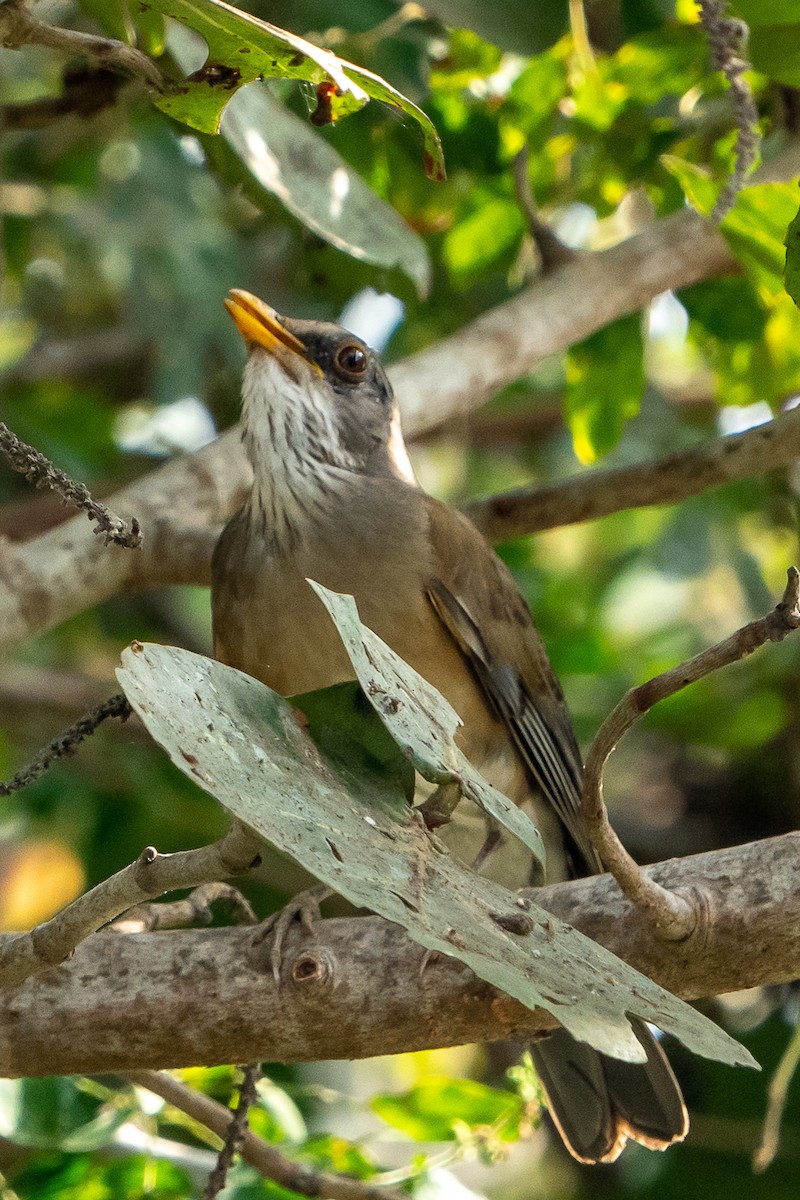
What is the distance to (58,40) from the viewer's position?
7.09ft

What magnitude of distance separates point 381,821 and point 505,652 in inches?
86.2

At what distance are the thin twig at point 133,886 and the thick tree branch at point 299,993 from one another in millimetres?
345

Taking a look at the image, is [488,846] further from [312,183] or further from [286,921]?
[312,183]

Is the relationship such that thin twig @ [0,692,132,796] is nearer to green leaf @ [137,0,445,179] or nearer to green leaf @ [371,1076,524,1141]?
green leaf @ [137,0,445,179]

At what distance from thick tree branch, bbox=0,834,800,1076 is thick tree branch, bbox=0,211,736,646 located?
122 cm

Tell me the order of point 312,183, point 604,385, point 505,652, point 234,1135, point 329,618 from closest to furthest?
point 234,1135 < point 312,183 < point 329,618 < point 505,652 < point 604,385

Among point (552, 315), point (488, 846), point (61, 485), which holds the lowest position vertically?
point (488, 846)

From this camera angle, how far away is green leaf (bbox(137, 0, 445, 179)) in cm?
206

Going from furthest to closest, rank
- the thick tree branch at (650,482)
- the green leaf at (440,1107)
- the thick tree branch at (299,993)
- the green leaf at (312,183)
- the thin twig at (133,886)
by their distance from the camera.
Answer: the thick tree branch at (650,482) → the green leaf at (440,1107) → the green leaf at (312,183) → the thick tree branch at (299,993) → the thin twig at (133,886)

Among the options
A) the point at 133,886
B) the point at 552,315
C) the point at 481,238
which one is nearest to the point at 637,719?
the point at 133,886

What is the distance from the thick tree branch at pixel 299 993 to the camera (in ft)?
7.70

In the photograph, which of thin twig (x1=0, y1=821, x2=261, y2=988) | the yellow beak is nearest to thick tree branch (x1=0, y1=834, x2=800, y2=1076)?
thin twig (x1=0, y1=821, x2=261, y2=988)

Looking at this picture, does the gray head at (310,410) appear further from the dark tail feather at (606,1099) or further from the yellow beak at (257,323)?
the dark tail feather at (606,1099)

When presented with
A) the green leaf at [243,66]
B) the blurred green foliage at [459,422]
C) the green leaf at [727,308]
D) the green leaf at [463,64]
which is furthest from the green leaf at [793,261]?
the green leaf at [463,64]
